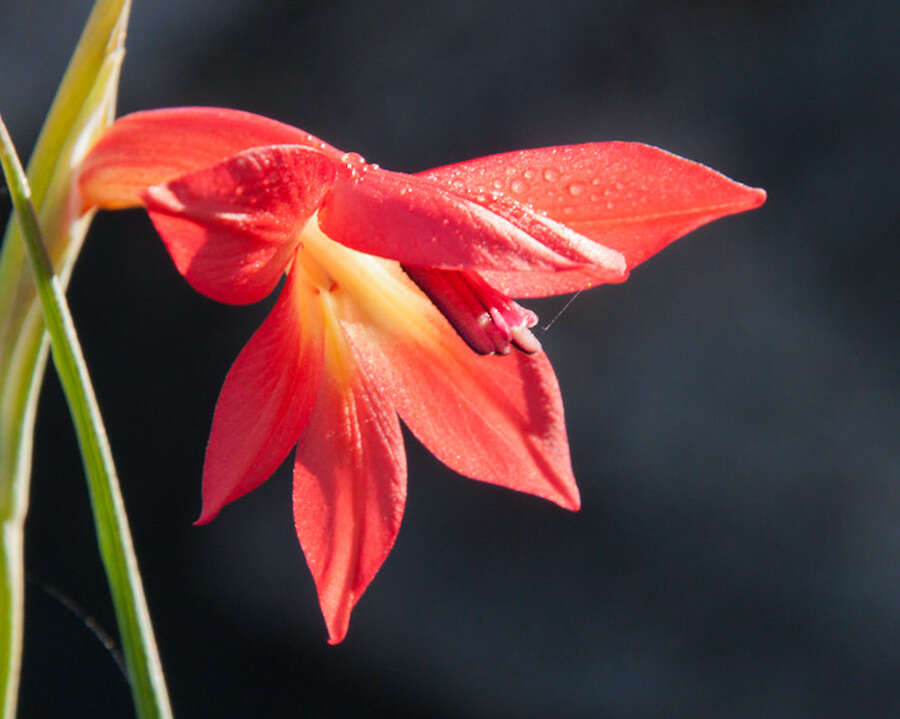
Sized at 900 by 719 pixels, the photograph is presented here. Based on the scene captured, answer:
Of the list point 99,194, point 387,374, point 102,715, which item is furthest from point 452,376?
point 102,715

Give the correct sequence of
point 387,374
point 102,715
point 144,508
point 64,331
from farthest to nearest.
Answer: point 144,508 < point 102,715 < point 387,374 < point 64,331

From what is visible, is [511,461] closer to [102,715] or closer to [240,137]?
[240,137]

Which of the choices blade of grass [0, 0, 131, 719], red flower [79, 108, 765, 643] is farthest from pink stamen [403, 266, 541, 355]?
blade of grass [0, 0, 131, 719]

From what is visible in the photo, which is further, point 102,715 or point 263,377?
point 102,715

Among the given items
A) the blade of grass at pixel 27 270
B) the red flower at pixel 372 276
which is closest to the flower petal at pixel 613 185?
the red flower at pixel 372 276

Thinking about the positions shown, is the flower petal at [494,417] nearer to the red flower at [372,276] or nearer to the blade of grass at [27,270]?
the red flower at [372,276]

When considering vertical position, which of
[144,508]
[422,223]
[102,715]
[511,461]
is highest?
[422,223]

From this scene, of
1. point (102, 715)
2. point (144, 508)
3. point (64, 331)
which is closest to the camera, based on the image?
point (64, 331)
